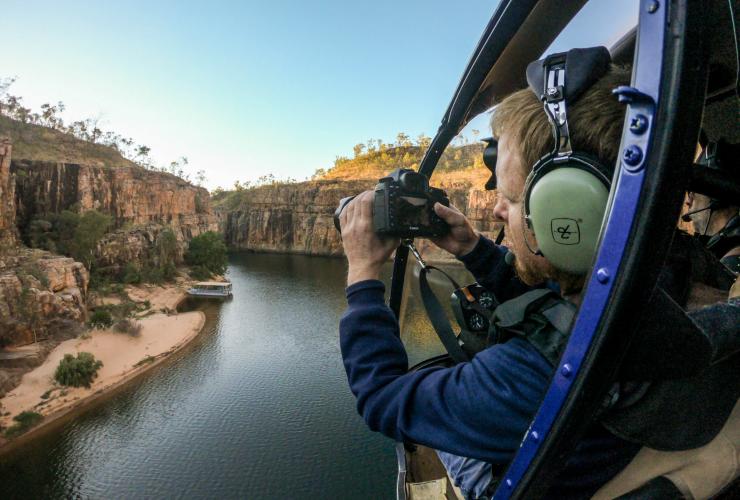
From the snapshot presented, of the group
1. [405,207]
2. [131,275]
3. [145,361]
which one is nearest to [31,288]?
[145,361]

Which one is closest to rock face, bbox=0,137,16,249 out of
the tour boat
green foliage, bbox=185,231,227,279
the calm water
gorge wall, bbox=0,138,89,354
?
gorge wall, bbox=0,138,89,354

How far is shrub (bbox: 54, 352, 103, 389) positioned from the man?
61.3 feet

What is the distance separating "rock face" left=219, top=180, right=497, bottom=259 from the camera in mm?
49062

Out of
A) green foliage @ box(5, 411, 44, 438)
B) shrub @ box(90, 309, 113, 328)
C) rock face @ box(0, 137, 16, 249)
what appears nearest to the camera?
green foliage @ box(5, 411, 44, 438)

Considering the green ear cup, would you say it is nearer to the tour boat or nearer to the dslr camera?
the dslr camera

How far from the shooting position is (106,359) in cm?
1797

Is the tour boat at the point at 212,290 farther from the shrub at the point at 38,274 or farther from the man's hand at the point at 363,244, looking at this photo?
the man's hand at the point at 363,244

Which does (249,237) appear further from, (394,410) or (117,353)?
(394,410)

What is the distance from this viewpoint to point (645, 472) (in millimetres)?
755

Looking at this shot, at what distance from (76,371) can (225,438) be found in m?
7.46

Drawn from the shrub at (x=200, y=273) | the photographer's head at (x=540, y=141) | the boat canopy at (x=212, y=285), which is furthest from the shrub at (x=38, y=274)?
the photographer's head at (x=540, y=141)

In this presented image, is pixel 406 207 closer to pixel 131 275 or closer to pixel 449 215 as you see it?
pixel 449 215

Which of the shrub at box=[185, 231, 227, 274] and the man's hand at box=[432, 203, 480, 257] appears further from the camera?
the shrub at box=[185, 231, 227, 274]

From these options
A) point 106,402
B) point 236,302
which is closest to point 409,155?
point 236,302
